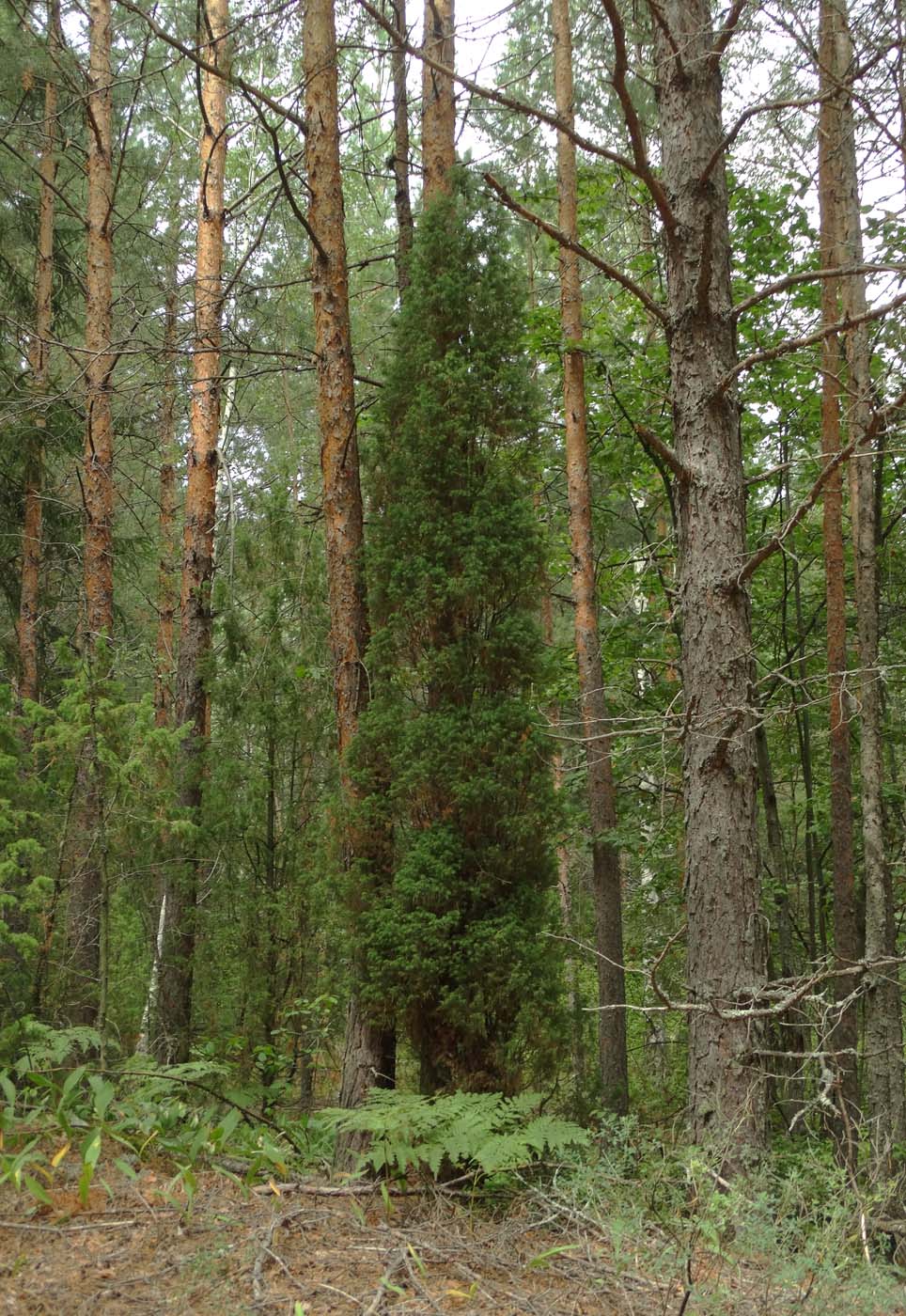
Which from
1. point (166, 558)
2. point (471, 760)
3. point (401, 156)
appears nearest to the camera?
point (471, 760)

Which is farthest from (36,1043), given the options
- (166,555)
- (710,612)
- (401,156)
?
(166,555)

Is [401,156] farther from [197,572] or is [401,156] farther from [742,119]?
[742,119]

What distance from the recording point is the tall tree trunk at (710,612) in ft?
13.9

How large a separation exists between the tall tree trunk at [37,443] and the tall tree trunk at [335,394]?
5845mm

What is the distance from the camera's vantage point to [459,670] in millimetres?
5906

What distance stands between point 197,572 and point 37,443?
3.52 metres

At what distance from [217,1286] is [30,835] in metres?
3.77

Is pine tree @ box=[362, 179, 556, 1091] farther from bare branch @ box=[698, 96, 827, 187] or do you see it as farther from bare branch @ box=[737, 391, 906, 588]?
bare branch @ box=[737, 391, 906, 588]

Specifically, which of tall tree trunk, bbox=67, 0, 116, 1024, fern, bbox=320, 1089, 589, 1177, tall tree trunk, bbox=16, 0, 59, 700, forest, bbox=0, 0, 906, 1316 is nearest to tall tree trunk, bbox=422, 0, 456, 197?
forest, bbox=0, 0, 906, 1316

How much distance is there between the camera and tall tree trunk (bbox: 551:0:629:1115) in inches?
361

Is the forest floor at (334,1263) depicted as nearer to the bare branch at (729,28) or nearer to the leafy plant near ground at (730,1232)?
the leafy plant near ground at (730,1232)

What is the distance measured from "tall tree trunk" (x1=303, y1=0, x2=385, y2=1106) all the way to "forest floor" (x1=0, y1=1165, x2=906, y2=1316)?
2.45 meters

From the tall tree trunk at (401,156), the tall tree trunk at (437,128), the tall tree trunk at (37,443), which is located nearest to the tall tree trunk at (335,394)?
the tall tree trunk at (401,156)

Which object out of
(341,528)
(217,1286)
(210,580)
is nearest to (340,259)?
(341,528)
